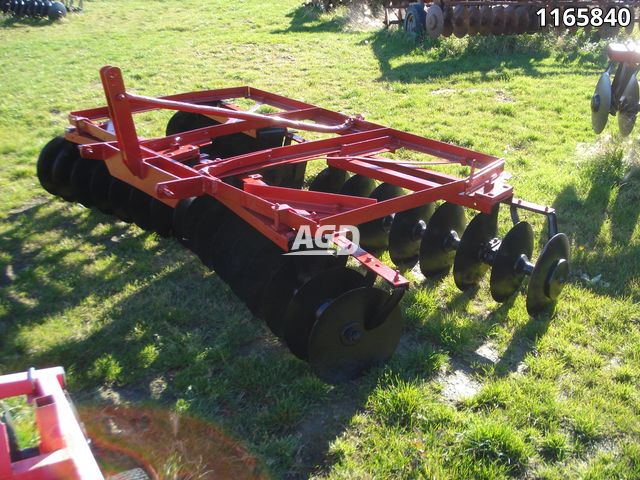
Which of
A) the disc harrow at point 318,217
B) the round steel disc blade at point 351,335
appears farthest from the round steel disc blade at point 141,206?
the round steel disc blade at point 351,335

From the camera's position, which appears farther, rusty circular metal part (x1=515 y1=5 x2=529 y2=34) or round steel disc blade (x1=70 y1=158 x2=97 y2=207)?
rusty circular metal part (x1=515 y1=5 x2=529 y2=34)

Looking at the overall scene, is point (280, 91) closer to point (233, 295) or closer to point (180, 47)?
point (180, 47)

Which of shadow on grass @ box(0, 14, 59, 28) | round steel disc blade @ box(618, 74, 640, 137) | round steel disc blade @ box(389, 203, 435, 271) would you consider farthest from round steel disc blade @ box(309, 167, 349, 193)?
shadow on grass @ box(0, 14, 59, 28)

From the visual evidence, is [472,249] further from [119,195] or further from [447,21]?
[447,21]

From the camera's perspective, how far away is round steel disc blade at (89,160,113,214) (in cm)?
403

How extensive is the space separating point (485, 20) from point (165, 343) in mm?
8653

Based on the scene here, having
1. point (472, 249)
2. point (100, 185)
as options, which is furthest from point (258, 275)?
point (100, 185)

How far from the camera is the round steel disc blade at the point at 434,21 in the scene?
9.89 m

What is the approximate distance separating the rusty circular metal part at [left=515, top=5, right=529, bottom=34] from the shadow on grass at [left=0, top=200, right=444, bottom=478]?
26.6 ft

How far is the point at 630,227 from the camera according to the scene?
4156 mm

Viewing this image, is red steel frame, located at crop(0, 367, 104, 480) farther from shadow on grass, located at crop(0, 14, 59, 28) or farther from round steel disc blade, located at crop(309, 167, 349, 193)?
shadow on grass, located at crop(0, 14, 59, 28)

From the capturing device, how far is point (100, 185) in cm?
404

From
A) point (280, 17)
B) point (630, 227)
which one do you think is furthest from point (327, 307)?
point (280, 17)

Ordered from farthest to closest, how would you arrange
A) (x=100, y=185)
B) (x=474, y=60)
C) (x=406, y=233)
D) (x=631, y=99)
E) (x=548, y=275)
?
(x=474, y=60) < (x=631, y=99) < (x=100, y=185) < (x=406, y=233) < (x=548, y=275)
